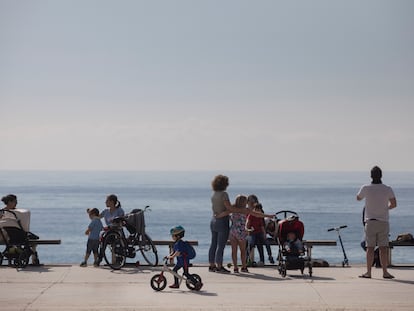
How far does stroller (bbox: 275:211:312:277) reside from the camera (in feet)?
47.7

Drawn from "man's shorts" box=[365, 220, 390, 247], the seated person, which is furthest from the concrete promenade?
the seated person

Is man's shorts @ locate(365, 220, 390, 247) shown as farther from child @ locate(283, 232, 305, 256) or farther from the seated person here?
the seated person

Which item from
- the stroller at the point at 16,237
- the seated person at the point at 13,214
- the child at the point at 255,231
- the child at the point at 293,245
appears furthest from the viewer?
the child at the point at 255,231

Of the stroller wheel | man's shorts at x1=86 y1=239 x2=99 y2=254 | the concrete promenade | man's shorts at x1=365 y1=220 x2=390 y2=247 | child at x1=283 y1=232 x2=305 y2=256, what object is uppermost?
man's shorts at x1=365 y1=220 x2=390 y2=247

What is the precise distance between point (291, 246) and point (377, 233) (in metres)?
1.52

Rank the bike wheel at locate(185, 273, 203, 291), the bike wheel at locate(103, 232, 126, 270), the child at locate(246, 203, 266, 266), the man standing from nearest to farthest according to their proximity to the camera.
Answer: the bike wheel at locate(185, 273, 203, 291), the man standing, the bike wheel at locate(103, 232, 126, 270), the child at locate(246, 203, 266, 266)

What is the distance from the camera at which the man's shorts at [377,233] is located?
14172 mm

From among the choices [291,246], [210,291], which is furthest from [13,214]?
[291,246]

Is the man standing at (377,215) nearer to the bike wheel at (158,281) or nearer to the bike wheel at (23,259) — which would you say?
the bike wheel at (158,281)

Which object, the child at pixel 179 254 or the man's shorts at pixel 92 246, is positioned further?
the man's shorts at pixel 92 246

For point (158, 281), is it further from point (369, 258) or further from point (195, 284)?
point (369, 258)

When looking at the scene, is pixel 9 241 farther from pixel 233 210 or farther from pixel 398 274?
pixel 398 274

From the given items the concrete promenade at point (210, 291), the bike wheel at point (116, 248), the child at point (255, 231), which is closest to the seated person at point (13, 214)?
the concrete promenade at point (210, 291)

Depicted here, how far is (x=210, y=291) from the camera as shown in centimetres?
1269
